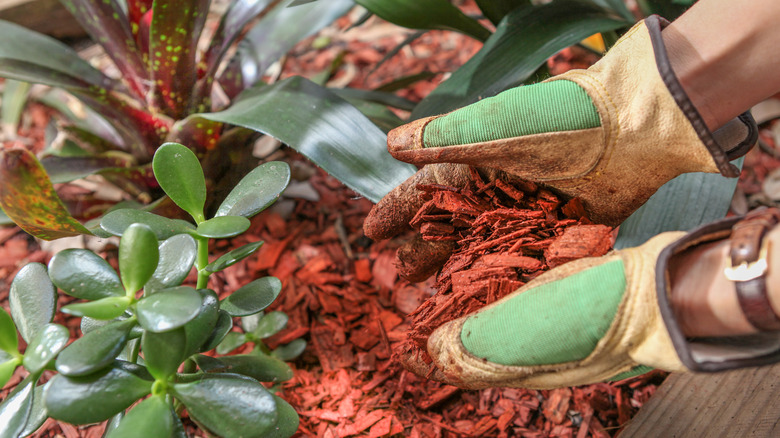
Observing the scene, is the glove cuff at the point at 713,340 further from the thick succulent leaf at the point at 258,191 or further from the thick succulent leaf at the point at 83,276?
the thick succulent leaf at the point at 83,276

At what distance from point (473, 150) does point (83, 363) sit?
2.09ft

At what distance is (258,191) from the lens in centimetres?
83

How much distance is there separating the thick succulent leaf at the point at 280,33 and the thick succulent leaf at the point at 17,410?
973 mm

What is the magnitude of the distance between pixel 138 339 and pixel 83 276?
6.1 inches

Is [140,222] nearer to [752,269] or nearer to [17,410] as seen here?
[17,410]

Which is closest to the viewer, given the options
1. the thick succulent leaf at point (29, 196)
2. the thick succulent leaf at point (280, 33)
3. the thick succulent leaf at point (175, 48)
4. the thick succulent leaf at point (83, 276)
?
the thick succulent leaf at point (83, 276)

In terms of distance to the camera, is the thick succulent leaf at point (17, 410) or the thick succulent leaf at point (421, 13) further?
the thick succulent leaf at point (421, 13)

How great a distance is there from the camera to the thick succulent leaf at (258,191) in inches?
32.2

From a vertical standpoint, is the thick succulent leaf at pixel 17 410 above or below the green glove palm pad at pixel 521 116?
below

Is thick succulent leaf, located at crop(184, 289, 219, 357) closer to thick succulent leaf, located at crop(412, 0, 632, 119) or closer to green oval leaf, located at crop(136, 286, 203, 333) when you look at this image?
green oval leaf, located at crop(136, 286, 203, 333)

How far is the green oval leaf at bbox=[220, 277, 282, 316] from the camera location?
0.83 metres

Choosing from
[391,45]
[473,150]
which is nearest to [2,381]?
[473,150]

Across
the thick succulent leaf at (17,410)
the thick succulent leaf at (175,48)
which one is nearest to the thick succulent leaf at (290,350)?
the thick succulent leaf at (17,410)

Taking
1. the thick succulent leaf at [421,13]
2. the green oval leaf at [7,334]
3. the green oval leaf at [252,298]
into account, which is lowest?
the green oval leaf at [252,298]
